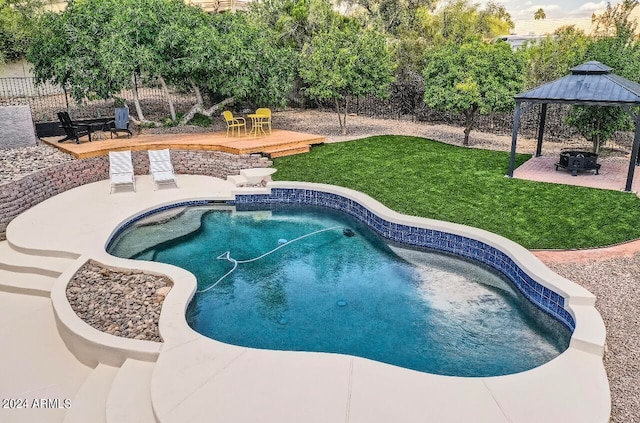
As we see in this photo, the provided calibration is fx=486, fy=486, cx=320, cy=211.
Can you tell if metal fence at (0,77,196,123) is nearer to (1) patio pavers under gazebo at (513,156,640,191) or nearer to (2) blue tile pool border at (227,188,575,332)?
(2) blue tile pool border at (227,188,575,332)

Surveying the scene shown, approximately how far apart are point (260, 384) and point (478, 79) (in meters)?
12.7

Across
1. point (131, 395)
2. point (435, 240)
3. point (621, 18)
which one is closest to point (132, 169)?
point (435, 240)

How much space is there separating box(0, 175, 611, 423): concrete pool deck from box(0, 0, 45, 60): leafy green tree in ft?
52.2

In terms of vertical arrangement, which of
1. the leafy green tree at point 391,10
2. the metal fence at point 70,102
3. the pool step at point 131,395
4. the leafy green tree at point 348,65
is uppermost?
the leafy green tree at point 391,10

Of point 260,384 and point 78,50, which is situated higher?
point 78,50

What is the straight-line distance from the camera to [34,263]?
8.02 metres

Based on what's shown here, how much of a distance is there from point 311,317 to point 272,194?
210 inches

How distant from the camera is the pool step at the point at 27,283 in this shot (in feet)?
24.4

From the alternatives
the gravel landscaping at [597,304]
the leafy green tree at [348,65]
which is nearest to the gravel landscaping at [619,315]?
the gravel landscaping at [597,304]

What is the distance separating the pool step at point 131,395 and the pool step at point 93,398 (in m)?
0.14

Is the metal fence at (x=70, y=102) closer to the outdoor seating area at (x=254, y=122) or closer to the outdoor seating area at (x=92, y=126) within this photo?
the outdoor seating area at (x=92, y=126)

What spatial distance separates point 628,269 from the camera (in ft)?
25.3

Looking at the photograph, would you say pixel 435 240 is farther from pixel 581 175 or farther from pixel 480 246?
pixel 581 175

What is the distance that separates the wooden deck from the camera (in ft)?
43.3
